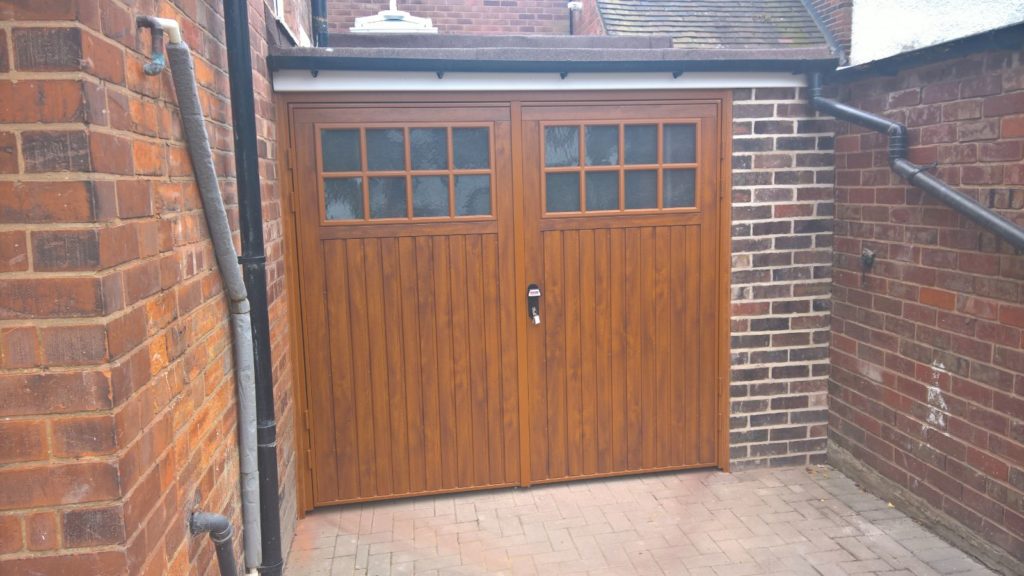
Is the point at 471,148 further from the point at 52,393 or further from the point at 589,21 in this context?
the point at 589,21

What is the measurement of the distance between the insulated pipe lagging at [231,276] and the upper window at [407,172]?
5.30ft

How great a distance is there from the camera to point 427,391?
15.3ft

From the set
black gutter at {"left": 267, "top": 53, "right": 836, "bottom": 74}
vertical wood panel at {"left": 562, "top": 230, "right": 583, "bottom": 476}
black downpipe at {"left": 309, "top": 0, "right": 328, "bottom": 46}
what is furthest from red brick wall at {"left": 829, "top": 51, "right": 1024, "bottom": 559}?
black downpipe at {"left": 309, "top": 0, "right": 328, "bottom": 46}

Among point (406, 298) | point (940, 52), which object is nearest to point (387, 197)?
point (406, 298)

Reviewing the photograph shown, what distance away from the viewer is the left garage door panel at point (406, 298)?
4465mm

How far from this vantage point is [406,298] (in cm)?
457

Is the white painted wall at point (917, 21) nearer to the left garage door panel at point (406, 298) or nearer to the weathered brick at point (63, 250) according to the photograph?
the left garage door panel at point (406, 298)

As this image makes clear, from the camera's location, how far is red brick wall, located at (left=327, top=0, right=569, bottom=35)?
8.02 metres

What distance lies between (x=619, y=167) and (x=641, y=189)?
0.68 ft

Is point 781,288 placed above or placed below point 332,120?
below

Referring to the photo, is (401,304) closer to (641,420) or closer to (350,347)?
(350,347)

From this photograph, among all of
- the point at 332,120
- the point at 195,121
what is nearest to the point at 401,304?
the point at 332,120

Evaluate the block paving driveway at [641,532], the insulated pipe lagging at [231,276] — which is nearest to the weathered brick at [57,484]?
the insulated pipe lagging at [231,276]

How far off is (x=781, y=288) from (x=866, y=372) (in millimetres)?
743
